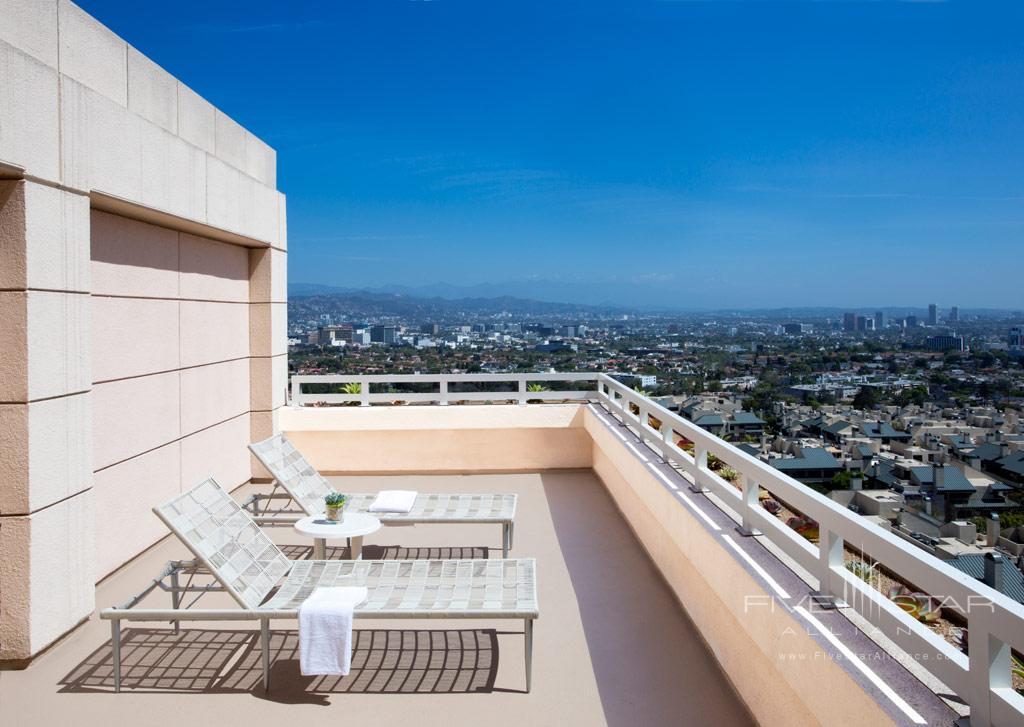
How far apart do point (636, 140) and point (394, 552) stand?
51.7 meters

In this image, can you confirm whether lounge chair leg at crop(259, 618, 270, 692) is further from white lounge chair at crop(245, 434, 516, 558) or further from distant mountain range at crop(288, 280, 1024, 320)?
distant mountain range at crop(288, 280, 1024, 320)

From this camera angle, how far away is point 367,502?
627cm

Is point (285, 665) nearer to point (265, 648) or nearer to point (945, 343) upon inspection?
point (265, 648)

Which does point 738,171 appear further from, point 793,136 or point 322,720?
point 322,720

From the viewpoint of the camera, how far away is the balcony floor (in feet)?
11.6

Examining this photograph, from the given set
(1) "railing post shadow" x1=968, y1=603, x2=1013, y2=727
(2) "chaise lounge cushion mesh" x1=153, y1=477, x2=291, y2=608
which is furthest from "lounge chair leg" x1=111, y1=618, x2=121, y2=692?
(1) "railing post shadow" x1=968, y1=603, x2=1013, y2=727

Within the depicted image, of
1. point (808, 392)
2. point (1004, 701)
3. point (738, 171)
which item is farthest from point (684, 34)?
point (738, 171)

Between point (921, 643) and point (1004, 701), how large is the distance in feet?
1.29

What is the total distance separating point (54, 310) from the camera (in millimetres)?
4168

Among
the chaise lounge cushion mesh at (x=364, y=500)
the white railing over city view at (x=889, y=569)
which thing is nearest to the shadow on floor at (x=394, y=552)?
the chaise lounge cushion mesh at (x=364, y=500)

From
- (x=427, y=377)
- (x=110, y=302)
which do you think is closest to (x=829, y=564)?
(x=110, y=302)

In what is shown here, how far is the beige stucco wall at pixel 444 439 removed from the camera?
31.3ft

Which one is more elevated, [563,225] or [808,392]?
[563,225]

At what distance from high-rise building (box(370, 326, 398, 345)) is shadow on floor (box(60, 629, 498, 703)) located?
34.1 ft
